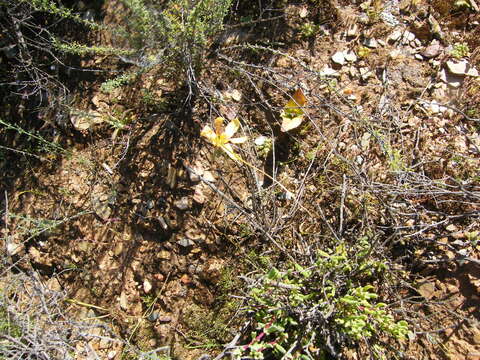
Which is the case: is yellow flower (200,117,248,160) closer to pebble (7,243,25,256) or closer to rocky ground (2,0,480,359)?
rocky ground (2,0,480,359)

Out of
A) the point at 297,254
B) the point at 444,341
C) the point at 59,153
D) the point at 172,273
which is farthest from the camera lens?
the point at 59,153

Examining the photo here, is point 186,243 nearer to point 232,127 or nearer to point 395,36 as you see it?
point 232,127

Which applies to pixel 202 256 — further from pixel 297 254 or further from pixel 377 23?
pixel 377 23

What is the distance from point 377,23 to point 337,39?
1.00 feet

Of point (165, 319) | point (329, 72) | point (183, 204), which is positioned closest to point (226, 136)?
point (183, 204)

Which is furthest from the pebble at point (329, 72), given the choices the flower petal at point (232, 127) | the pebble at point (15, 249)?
the pebble at point (15, 249)

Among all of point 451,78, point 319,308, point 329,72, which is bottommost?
point 319,308

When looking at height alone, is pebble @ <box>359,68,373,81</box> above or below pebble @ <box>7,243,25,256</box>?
above

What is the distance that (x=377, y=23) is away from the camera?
2701 millimetres

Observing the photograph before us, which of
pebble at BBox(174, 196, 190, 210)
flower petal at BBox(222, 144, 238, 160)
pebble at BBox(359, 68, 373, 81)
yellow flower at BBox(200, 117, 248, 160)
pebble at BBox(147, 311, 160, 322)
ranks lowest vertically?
pebble at BBox(147, 311, 160, 322)

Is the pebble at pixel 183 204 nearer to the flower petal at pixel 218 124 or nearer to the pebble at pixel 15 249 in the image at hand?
the flower petal at pixel 218 124

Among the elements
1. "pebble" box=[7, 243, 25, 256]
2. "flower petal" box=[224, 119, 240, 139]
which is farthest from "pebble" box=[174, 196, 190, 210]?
"pebble" box=[7, 243, 25, 256]

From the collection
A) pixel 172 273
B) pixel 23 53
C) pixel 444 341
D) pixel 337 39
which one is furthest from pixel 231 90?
Result: pixel 444 341

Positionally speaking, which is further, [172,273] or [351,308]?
[172,273]
